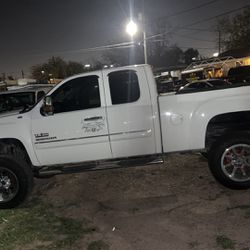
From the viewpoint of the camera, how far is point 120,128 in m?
6.24

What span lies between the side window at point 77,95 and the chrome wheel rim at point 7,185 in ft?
4.14

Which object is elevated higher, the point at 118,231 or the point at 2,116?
the point at 2,116

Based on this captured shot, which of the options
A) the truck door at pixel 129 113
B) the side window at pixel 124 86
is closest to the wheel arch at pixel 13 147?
the truck door at pixel 129 113

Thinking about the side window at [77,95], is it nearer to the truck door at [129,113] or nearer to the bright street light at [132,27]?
the truck door at [129,113]

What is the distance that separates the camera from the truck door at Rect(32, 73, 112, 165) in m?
6.28

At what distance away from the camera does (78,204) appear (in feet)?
21.0

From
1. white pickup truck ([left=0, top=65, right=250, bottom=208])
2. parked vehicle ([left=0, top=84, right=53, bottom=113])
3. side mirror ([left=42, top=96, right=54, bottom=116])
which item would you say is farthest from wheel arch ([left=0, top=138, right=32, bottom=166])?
parked vehicle ([left=0, top=84, right=53, bottom=113])

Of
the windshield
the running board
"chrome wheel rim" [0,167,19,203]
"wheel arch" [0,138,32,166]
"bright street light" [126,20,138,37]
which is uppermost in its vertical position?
"bright street light" [126,20,138,37]

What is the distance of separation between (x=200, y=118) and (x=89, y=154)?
183 cm

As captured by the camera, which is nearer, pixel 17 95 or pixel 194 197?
pixel 194 197

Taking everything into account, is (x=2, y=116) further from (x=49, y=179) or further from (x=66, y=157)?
(x=49, y=179)

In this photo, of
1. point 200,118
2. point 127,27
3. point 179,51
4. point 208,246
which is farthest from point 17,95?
point 179,51

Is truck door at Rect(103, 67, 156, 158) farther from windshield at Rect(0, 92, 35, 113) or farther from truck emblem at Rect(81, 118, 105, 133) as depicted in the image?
windshield at Rect(0, 92, 35, 113)

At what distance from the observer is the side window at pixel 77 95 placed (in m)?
6.35
